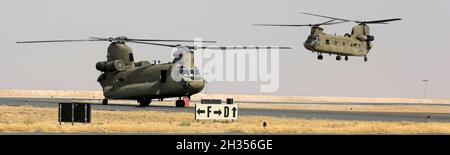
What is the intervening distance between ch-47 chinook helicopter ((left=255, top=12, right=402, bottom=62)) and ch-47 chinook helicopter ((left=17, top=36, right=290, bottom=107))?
54.6 feet

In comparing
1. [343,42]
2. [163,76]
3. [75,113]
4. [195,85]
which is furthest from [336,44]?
[75,113]

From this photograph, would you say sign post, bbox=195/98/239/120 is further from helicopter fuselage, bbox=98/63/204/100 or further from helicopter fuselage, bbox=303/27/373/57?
helicopter fuselage, bbox=303/27/373/57

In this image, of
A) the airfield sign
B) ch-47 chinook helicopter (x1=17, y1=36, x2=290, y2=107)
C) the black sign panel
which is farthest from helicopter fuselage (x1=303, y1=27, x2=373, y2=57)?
the black sign panel

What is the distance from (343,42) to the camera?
8462cm

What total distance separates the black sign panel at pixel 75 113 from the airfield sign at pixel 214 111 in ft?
18.8

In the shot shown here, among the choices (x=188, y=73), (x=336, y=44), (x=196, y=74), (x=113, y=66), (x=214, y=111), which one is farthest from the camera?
(x=336, y=44)

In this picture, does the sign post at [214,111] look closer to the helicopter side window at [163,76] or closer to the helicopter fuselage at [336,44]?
the helicopter side window at [163,76]

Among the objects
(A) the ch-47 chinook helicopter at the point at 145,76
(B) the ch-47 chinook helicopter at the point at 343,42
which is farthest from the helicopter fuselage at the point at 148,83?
(B) the ch-47 chinook helicopter at the point at 343,42

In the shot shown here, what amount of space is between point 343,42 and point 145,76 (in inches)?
1137

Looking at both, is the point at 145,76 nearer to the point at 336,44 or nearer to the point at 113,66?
the point at 113,66

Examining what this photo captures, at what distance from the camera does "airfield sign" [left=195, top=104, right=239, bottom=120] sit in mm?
38719
